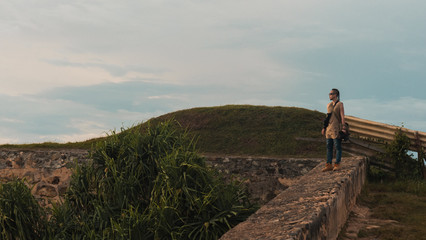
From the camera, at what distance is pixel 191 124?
18453 mm

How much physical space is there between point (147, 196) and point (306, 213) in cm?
401

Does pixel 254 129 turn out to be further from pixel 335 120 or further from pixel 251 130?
pixel 335 120

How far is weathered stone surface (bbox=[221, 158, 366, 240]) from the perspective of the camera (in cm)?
426

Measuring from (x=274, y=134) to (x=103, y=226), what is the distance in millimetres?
10475

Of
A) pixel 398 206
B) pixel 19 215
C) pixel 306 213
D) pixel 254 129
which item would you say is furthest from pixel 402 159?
pixel 19 215

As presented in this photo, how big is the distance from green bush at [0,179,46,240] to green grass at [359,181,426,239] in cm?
653

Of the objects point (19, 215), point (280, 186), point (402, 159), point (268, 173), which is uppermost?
point (402, 159)

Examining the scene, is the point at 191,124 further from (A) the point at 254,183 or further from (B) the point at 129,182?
(B) the point at 129,182

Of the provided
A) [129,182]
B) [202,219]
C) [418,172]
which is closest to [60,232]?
[129,182]

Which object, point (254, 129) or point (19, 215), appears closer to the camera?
point (19, 215)

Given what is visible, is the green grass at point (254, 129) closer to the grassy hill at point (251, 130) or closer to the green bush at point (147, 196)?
the grassy hill at point (251, 130)

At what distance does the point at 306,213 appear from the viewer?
475 cm

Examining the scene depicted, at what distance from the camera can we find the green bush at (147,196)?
21.7 ft

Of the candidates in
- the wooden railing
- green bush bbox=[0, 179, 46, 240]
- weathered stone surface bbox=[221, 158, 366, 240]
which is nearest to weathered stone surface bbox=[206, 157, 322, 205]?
the wooden railing
